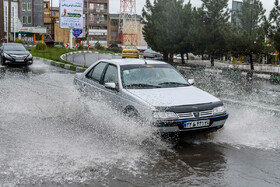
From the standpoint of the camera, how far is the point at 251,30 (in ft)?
81.1

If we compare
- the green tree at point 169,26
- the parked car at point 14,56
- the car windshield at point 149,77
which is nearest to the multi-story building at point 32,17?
the green tree at point 169,26

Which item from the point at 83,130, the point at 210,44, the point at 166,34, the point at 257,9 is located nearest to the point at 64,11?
the point at 166,34

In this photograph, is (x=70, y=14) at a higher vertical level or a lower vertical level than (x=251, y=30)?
higher

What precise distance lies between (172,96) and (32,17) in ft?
245

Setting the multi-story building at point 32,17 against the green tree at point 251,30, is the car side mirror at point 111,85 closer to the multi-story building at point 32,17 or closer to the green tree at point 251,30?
the green tree at point 251,30

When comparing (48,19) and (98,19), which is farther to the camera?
(98,19)

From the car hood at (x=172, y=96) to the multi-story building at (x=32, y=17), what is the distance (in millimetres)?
72124

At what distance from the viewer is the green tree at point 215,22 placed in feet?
89.7

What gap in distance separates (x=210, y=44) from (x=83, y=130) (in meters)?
22.4

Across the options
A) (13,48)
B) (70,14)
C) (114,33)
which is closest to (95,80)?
(13,48)

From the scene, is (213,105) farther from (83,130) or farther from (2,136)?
(2,136)

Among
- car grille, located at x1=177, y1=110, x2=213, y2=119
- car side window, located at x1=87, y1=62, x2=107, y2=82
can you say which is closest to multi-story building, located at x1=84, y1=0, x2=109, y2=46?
car side window, located at x1=87, y1=62, x2=107, y2=82

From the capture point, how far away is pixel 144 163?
5.00m

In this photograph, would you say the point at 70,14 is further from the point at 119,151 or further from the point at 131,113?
the point at 119,151
